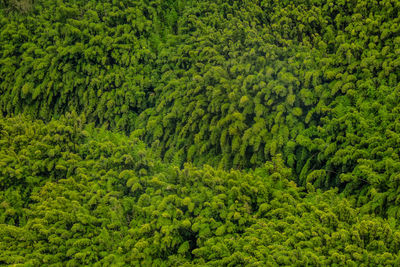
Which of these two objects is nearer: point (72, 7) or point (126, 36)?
point (126, 36)

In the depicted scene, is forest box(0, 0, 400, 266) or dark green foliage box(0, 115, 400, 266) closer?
dark green foliage box(0, 115, 400, 266)

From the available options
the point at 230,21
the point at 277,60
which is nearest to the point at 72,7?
the point at 230,21

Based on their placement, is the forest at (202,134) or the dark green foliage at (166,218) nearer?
the dark green foliage at (166,218)

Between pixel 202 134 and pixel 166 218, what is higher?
pixel 202 134

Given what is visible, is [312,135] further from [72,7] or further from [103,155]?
[72,7]

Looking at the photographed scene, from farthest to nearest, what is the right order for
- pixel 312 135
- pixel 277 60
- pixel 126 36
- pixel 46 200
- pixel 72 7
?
pixel 72 7 → pixel 126 36 → pixel 277 60 → pixel 312 135 → pixel 46 200

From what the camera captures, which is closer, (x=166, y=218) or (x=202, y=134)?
(x=166, y=218)

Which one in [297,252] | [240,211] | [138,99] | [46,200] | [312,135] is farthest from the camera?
[138,99]

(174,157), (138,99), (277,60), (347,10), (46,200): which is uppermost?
(347,10)
